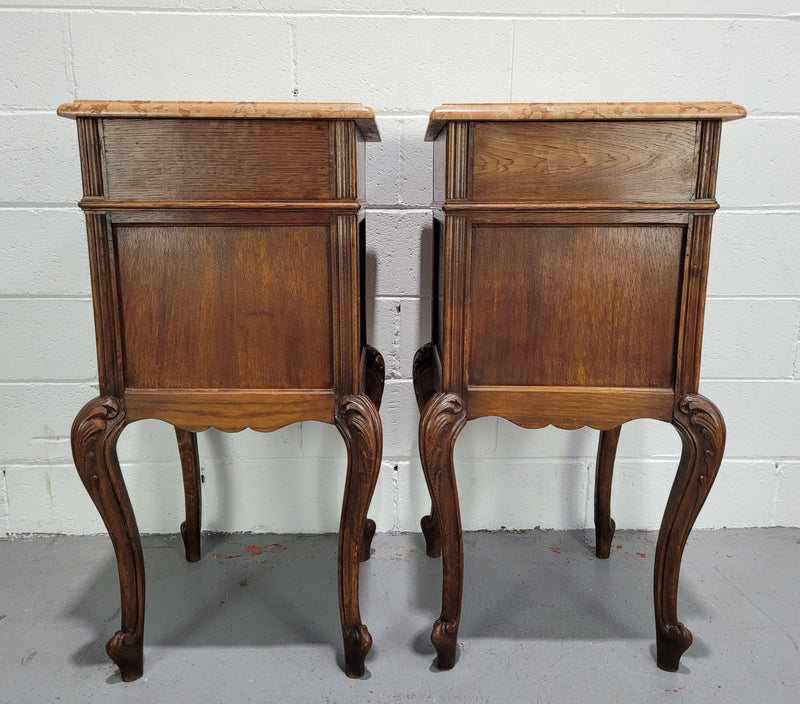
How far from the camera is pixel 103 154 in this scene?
1.13 m

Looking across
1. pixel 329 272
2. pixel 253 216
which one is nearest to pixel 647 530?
pixel 329 272

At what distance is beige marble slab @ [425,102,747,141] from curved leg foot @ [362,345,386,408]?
0.67m

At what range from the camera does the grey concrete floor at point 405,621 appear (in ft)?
4.16

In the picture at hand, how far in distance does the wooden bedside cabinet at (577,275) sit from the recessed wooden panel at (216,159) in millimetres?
232

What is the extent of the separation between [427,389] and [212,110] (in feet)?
2.71

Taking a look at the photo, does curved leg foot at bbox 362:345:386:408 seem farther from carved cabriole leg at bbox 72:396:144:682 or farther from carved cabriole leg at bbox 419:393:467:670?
carved cabriole leg at bbox 72:396:144:682

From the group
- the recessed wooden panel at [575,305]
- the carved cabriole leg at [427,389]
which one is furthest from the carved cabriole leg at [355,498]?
the carved cabriole leg at [427,389]

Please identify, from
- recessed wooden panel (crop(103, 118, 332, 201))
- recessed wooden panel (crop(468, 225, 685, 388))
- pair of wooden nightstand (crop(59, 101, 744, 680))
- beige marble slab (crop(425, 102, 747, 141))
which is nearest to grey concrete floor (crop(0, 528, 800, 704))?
pair of wooden nightstand (crop(59, 101, 744, 680))

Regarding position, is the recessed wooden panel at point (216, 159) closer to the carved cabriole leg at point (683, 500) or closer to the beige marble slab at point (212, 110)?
the beige marble slab at point (212, 110)

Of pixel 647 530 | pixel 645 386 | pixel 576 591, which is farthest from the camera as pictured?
pixel 647 530

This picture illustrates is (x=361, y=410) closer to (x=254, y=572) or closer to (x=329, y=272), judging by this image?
(x=329, y=272)

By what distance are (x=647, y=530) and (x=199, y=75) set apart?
68.7 inches

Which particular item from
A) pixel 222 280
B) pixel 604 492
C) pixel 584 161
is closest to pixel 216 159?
pixel 222 280

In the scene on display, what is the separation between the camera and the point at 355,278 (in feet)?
3.87
